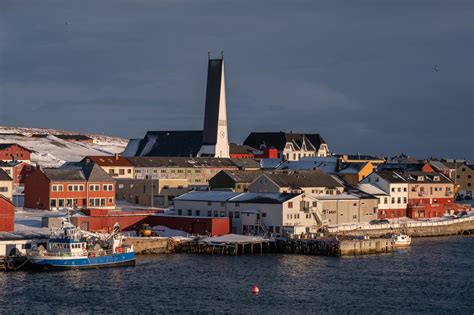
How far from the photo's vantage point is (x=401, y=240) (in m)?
71.2

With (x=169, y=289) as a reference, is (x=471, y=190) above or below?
above

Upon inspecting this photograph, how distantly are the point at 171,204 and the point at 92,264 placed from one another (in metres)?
30.8

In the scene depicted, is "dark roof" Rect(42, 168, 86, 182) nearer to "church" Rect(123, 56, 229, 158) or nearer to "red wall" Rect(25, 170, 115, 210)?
"red wall" Rect(25, 170, 115, 210)

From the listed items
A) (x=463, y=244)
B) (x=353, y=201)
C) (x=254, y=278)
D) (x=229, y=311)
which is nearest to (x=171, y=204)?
(x=353, y=201)

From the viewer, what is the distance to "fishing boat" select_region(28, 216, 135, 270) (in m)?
54.5

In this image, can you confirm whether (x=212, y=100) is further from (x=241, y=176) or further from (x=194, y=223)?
(x=194, y=223)

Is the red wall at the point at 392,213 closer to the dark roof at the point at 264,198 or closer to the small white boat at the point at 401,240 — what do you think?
Answer: the small white boat at the point at 401,240

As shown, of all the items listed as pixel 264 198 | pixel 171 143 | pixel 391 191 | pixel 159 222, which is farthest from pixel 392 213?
pixel 171 143

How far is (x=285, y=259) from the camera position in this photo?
204 feet

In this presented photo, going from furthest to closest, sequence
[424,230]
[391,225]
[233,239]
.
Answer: [424,230] → [391,225] → [233,239]

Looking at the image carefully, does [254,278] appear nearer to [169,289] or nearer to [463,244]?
[169,289]

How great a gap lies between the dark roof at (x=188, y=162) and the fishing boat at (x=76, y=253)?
45.3m

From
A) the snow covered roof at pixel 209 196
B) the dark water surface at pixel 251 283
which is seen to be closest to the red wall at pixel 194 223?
the snow covered roof at pixel 209 196

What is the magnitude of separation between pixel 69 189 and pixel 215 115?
45.6m
